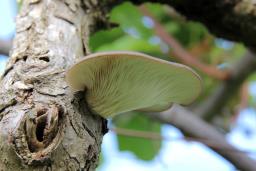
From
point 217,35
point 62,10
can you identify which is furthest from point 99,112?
point 217,35

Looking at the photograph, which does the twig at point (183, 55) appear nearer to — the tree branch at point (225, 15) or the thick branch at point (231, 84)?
the thick branch at point (231, 84)

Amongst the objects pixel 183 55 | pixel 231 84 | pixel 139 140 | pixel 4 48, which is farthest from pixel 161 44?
pixel 4 48

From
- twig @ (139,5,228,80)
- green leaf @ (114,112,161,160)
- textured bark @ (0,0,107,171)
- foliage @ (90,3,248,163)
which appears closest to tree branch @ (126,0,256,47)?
textured bark @ (0,0,107,171)

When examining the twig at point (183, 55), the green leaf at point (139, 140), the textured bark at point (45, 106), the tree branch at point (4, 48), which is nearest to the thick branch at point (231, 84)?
the twig at point (183, 55)

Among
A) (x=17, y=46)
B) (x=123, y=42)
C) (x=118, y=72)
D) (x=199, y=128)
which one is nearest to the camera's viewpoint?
(x=118, y=72)

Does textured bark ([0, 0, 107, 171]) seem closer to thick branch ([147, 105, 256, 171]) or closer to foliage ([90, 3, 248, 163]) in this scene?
thick branch ([147, 105, 256, 171])

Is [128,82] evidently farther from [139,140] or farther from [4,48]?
[139,140]

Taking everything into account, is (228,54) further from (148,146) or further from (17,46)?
(17,46)
